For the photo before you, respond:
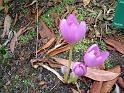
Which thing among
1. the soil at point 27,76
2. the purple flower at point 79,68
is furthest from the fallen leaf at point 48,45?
the purple flower at point 79,68

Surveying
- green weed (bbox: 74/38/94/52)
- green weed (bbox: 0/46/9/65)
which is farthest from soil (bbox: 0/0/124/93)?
green weed (bbox: 74/38/94/52)

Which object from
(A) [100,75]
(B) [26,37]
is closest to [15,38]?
(B) [26,37]

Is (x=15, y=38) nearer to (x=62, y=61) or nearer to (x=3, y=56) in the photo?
(x=3, y=56)

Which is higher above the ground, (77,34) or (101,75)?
(77,34)

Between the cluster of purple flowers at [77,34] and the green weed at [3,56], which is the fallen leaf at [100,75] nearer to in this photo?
the cluster of purple flowers at [77,34]

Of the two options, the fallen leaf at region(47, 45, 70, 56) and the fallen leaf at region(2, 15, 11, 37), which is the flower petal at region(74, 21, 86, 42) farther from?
the fallen leaf at region(2, 15, 11, 37)

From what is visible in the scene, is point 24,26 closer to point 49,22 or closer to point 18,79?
point 49,22

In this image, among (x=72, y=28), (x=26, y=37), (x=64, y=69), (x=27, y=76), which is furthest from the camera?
(x=26, y=37)

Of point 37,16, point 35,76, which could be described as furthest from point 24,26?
point 35,76

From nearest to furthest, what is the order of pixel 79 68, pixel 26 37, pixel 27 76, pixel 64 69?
1. pixel 79 68
2. pixel 64 69
3. pixel 27 76
4. pixel 26 37
